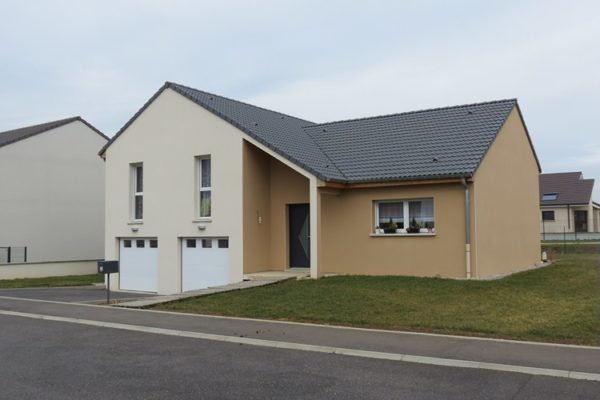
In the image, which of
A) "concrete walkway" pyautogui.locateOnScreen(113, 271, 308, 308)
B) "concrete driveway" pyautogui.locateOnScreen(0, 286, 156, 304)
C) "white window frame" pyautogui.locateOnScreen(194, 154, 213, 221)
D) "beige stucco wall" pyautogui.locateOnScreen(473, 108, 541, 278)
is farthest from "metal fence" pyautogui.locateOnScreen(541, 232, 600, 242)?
"concrete driveway" pyautogui.locateOnScreen(0, 286, 156, 304)

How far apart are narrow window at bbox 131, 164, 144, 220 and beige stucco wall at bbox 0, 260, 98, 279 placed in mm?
9413

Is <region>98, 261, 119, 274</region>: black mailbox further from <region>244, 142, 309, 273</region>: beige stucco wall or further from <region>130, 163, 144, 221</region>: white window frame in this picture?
<region>130, 163, 144, 221</region>: white window frame

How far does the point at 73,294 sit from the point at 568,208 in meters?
42.6

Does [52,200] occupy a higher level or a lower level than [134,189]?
higher

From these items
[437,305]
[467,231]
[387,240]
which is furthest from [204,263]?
Result: [437,305]

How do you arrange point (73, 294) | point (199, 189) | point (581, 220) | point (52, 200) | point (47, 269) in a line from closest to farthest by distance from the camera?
point (73, 294), point (199, 189), point (47, 269), point (52, 200), point (581, 220)

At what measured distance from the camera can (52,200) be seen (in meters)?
30.3

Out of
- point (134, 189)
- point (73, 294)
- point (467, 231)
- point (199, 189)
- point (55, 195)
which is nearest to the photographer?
point (467, 231)

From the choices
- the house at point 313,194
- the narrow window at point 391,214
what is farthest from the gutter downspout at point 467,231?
the narrow window at point 391,214

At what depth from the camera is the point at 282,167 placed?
1895 centimetres

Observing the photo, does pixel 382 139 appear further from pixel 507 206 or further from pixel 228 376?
pixel 228 376

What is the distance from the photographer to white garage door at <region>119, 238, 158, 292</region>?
20.6 m

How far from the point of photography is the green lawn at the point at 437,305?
9688 millimetres

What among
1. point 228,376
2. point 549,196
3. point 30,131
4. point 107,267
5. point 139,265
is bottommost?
point 228,376
